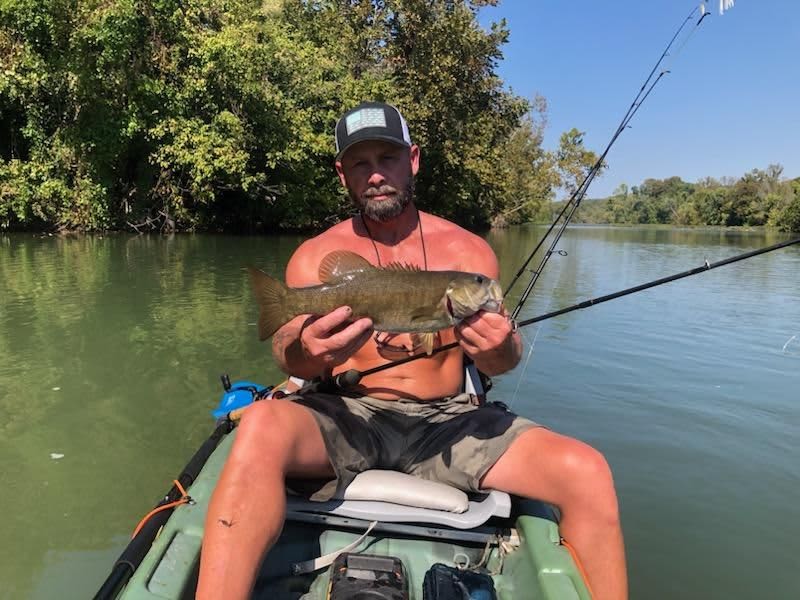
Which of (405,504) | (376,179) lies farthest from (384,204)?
(405,504)

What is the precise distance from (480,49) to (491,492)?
3284 centimetres

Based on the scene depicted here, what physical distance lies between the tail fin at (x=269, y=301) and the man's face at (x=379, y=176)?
1045 mm

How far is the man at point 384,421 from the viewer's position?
2.33 m

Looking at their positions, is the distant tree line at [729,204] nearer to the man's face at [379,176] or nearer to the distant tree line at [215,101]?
the distant tree line at [215,101]

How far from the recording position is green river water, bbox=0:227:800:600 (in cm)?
422

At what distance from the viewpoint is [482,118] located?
113 ft

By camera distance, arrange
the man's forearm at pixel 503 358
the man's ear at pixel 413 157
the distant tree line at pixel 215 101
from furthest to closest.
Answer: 1. the distant tree line at pixel 215 101
2. the man's ear at pixel 413 157
3. the man's forearm at pixel 503 358

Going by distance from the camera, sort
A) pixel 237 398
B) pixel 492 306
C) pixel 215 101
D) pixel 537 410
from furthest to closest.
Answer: pixel 215 101, pixel 537 410, pixel 237 398, pixel 492 306

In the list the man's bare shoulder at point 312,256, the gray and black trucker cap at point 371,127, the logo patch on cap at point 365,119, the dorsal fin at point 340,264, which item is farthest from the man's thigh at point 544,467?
the logo patch on cap at point 365,119

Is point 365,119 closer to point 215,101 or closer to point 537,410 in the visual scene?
point 537,410

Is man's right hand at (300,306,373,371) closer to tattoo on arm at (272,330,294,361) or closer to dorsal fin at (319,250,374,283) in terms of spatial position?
dorsal fin at (319,250,374,283)

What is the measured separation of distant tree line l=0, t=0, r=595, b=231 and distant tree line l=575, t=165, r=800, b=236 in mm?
57327

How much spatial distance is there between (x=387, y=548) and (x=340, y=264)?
1.41 metres

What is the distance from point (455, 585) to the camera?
2.53 metres
